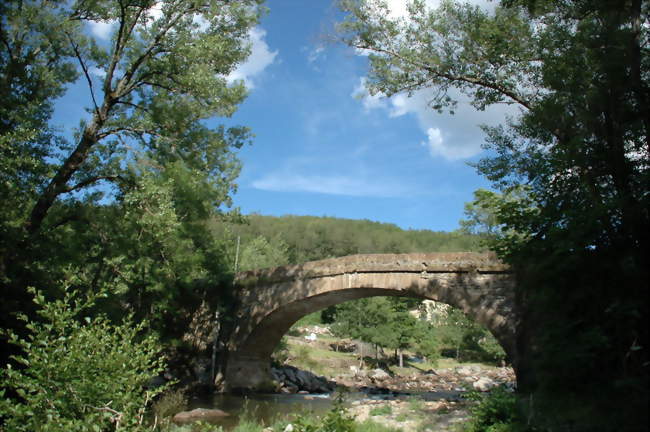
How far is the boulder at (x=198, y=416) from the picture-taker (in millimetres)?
11008

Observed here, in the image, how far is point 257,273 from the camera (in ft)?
59.9

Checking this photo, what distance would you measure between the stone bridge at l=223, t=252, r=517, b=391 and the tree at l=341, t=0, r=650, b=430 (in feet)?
12.7

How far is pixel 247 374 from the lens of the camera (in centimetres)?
1878

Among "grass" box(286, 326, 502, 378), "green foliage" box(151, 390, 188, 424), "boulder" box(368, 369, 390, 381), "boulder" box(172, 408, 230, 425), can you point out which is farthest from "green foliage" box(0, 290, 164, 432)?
"boulder" box(368, 369, 390, 381)

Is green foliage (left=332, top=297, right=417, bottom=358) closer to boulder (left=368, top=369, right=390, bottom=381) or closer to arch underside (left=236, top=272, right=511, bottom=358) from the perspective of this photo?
boulder (left=368, top=369, right=390, bottom=381)

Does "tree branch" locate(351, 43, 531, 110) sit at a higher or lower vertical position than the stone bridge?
higher

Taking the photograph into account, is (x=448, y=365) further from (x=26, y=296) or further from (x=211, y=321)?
(x=26, y=296)

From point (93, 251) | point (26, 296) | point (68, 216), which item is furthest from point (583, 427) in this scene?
point (93, 251)

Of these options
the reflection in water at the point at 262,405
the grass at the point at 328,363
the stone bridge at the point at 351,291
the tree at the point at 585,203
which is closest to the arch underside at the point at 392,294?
the stone bridge at the point at 351,291

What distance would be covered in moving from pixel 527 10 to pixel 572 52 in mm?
1927

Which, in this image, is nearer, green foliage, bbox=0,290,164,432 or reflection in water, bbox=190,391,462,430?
green foliage, bbox=0,290,164,432

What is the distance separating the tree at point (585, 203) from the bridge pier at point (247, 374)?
1277 cm

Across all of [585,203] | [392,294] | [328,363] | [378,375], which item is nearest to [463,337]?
[378,375]

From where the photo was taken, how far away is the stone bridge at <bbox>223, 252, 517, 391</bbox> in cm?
1235
